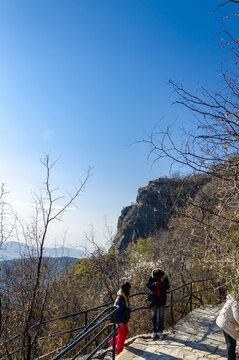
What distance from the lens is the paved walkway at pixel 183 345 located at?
445 cm

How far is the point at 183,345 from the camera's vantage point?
489cm

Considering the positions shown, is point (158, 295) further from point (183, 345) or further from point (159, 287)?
point (183, 345)

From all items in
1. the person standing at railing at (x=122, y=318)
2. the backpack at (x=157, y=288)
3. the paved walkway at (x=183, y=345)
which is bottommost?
the paved walkway at (x=183, y=345)

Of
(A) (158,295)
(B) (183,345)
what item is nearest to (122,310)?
(A) (158,295)

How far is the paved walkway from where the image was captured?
14.6 feet

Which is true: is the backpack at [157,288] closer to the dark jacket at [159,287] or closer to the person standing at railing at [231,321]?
the dark jacket at [159,287]

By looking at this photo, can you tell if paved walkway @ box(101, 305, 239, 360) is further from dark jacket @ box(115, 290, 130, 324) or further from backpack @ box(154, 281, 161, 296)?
backpack @ box(154, 281, 161, 296)

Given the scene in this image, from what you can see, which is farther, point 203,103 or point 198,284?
point 198,284

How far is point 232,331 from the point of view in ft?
11.8

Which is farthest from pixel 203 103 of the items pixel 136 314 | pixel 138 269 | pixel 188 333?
pixel 138 269

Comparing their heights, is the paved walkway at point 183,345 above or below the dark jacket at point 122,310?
below

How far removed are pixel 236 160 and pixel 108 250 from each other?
9.04m

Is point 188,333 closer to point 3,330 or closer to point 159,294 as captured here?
point 159,294

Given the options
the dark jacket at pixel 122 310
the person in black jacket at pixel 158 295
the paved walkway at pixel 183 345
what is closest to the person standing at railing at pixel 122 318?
the dark jacket at pixel 122 310
